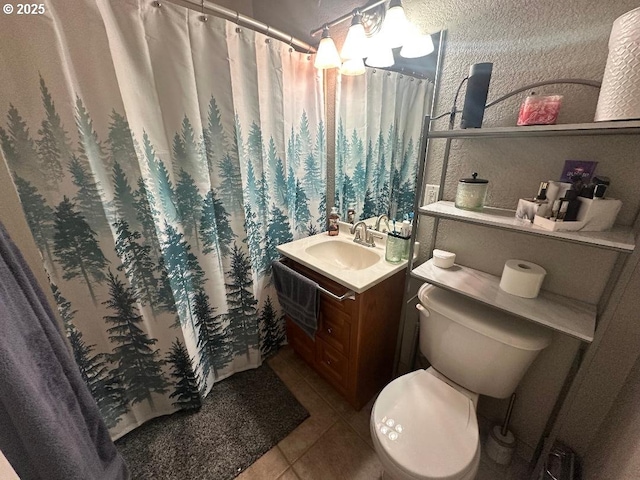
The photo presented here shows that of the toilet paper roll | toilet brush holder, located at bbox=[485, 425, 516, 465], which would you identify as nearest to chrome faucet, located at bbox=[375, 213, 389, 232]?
the toilet paper roll

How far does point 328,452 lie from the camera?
1229 mm

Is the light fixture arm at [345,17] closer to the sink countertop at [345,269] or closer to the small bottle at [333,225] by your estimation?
the small bottle at [333,225]

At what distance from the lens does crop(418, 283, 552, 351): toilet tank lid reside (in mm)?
892

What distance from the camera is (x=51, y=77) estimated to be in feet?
2.73

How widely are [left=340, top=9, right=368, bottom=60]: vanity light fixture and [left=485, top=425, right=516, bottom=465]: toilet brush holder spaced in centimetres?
195

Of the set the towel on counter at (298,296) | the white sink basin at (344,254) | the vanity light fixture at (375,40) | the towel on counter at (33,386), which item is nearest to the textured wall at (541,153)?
the vanity light fixture at (375,40)

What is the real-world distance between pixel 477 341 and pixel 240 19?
177 cm

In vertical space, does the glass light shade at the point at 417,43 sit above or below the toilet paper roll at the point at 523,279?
above

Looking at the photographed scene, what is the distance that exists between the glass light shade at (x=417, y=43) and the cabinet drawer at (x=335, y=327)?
1.24 metres

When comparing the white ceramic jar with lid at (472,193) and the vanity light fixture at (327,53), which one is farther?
the vanity light fixture at (327,53)

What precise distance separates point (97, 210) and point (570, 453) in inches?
85.3

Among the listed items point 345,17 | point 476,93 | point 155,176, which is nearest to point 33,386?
point 155,176

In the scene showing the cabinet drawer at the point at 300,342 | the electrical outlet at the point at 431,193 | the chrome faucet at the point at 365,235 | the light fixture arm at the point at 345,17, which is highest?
the light fixture arm at the point at 345,17

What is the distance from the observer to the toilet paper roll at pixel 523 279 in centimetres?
91
